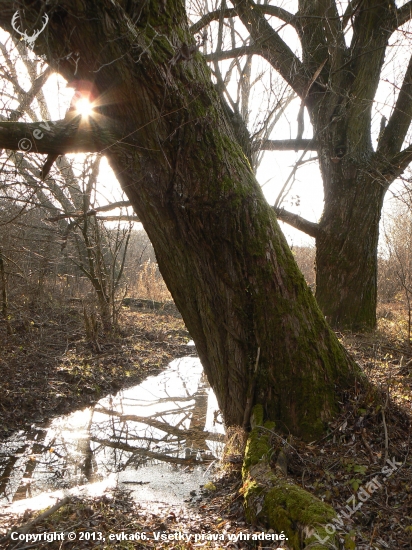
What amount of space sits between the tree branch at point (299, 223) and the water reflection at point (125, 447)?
3.36 meters

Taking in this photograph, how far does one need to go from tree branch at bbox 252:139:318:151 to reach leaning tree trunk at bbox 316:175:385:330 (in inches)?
29.8

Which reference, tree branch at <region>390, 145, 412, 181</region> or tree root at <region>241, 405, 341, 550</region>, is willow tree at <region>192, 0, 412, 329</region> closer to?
tree branch at <region>390, 145, 412, 181</region>

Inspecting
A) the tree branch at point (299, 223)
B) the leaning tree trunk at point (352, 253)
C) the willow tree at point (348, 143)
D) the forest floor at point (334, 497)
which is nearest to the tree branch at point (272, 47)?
the willow tree at point (348, 143)

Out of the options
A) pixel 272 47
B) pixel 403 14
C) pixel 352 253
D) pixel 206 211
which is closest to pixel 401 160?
pixel 352 253

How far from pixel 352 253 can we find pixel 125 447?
474cm

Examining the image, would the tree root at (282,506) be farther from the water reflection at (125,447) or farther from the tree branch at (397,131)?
the tree branch at (397,131)

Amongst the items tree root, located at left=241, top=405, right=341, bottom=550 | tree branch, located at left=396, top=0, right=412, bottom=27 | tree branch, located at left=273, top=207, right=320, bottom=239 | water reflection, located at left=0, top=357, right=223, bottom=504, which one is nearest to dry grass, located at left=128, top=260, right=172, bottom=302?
tree branch, located at left=273, top=207, right=320, bottom=239

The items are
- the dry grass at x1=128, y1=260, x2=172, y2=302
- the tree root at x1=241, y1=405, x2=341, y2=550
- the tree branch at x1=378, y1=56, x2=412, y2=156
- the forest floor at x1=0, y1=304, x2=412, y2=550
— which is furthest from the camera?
the dry grass at x1=128, y1=260, x2=172, y2=302

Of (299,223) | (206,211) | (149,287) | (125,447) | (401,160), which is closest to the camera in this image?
(206,211)

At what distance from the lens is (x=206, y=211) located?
348 centimetres

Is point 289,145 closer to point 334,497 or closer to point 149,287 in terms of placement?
point 334,497

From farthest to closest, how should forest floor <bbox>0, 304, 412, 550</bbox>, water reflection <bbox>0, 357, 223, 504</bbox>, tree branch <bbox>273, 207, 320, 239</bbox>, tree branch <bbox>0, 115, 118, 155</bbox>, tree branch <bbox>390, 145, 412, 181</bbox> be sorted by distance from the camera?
tree branch <bbox>273, 207, 320, 239</bbox>
tree branch <bbox>390, 145, 412, 181</bbox>
water reflection <bbox>0, 357, 223, 504</bbox>
tree branch <bbox>0, 115, 118, 155</bbox>
forest floor <bbox>0, 304, 412, 550</bbox>

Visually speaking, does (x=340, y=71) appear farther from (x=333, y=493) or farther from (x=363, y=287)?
(x=333, y=493)

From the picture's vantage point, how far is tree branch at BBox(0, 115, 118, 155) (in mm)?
3281
